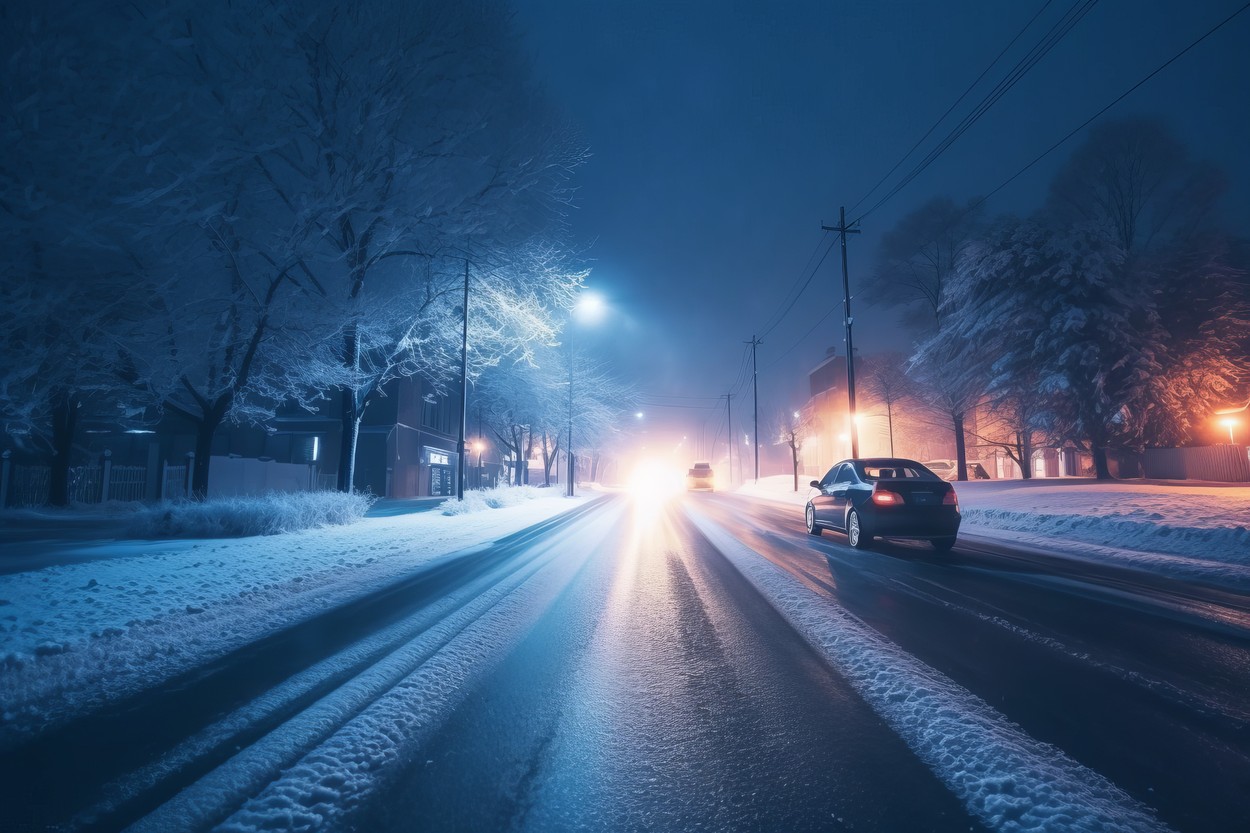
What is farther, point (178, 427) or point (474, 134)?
point (178, 427)

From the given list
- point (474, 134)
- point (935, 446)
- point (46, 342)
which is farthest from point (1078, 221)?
point (935, 446)

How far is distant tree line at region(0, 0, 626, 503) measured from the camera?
7078 mm

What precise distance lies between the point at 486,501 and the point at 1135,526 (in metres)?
19.3

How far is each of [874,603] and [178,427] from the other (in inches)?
1319

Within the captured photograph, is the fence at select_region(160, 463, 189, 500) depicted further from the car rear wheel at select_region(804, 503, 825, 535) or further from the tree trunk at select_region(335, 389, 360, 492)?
the car rear wheel at select_region(804, 503, 825, 535)

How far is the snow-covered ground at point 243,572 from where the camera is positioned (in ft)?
13.9

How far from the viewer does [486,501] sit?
74.2ft

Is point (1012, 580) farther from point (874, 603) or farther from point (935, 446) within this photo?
point (935, 446)

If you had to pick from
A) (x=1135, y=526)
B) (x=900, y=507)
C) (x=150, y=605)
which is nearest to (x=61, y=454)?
(x=150, y=605)

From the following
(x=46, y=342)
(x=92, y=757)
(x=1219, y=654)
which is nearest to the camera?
(x=92, y=757)

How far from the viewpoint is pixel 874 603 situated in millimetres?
5977

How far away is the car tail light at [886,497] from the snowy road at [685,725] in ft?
12.0

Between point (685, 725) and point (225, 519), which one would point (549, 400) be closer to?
point (225, 519)

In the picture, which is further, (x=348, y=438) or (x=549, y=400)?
(x=549, y=400)
